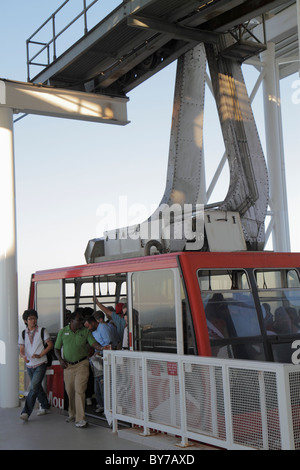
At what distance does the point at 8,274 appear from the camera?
11.1 metres

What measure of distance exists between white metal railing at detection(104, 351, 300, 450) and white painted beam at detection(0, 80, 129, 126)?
5595mm

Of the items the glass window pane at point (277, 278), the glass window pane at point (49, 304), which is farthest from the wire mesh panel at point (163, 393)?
the glass window pane at point (49, 304)

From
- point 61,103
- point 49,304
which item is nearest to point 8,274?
point 49,304

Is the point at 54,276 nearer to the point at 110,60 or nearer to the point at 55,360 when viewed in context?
the point at 55,360

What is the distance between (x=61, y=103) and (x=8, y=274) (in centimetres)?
351

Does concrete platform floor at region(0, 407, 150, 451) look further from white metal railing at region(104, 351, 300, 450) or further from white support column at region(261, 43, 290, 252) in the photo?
white support column at region(261, 43, 290, 252)

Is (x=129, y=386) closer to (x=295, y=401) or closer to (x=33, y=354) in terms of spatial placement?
(x=33, y=354)

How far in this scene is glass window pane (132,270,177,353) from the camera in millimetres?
7480

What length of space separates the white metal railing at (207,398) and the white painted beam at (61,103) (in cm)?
560

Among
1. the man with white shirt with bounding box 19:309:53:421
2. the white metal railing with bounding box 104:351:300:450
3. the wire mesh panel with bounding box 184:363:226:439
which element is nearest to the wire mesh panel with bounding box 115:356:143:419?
the white metal railing with bounding box 104:351:300:450

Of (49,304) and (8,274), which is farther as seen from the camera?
(8,274)

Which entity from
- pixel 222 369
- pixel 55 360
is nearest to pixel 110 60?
pixel 55 360

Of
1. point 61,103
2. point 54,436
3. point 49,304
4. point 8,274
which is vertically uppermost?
point 61,103

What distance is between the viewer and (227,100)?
9.78 m
